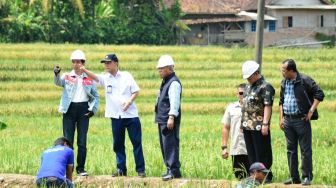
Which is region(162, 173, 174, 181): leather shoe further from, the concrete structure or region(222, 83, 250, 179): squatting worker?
the concrete structure

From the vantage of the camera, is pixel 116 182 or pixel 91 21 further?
pixel 91 21

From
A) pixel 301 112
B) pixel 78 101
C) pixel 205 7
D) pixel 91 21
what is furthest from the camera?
pixel 205 7

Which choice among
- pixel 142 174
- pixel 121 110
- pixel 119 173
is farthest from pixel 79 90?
pixel 142 174

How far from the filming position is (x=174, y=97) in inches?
472

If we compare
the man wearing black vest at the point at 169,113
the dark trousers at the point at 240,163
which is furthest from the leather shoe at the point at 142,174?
the dark trousers at the point at 240,163

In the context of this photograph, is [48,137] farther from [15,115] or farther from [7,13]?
[7,13]

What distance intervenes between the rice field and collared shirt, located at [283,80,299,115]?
942mm

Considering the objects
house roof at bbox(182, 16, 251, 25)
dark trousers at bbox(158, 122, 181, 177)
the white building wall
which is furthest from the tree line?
dark trousers at bbox(158, 122, 181, 177)

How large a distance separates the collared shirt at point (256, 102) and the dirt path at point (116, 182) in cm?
86

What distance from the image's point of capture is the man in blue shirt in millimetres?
10727

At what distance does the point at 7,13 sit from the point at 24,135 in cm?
2824

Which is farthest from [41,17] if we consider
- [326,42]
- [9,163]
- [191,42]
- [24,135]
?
[9,163]

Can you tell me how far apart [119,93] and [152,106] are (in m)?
14.1

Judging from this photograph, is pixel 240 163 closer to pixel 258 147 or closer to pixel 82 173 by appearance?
pixel 258 147
